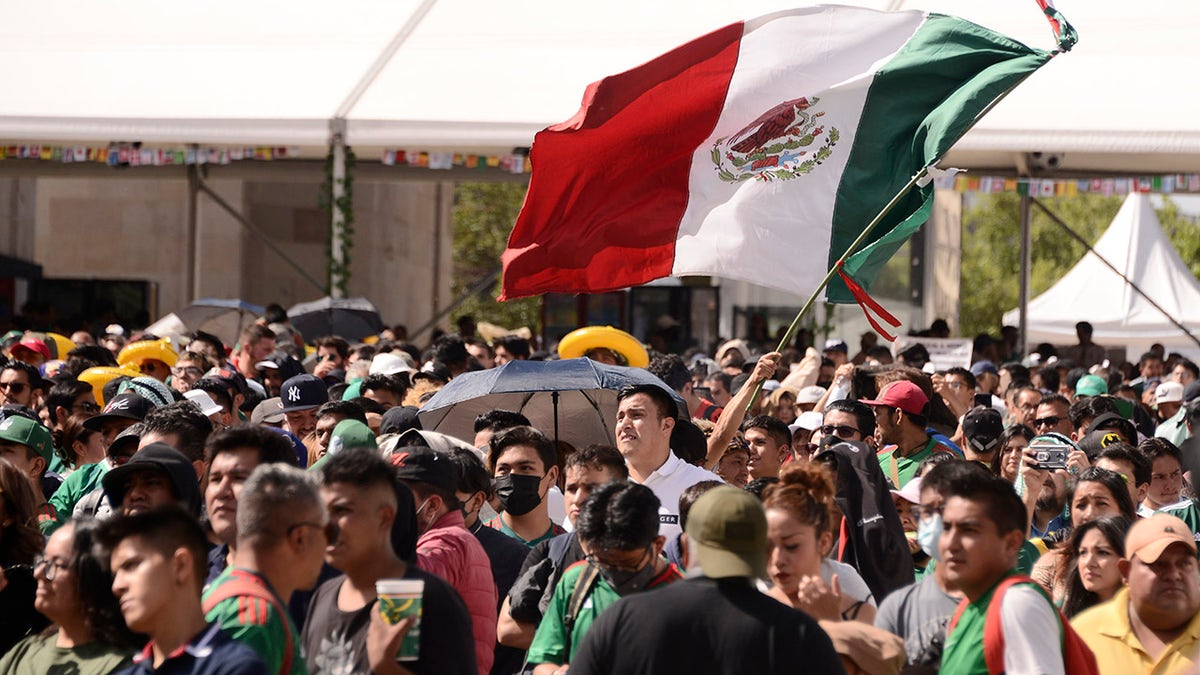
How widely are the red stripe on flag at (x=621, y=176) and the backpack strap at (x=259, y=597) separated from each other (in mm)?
4868

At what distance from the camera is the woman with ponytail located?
4.90 meters

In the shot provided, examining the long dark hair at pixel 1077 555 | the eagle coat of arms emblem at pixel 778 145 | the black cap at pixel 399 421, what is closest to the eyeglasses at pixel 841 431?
the eagle coat of arms emblem at pixel 778 145

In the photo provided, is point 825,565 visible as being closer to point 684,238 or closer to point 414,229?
point 684,238

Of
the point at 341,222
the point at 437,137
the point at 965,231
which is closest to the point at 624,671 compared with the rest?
the point at 437,137

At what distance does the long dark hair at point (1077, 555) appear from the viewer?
19.3 ft

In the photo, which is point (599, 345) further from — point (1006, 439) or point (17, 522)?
point (17, 522)

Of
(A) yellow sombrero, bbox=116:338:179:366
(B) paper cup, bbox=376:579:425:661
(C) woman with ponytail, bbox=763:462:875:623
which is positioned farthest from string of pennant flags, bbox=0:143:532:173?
(B) paper cup, bbox=376:579:425:661

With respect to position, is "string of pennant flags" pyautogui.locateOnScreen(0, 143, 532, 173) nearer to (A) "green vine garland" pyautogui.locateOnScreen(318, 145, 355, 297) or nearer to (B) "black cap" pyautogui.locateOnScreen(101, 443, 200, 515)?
(A) "green vine garland" pyautogui.locateOnScreen(318, 145, 355, 297)

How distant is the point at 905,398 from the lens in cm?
845

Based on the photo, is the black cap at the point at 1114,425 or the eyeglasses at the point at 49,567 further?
the black cap at the point at 1114,425

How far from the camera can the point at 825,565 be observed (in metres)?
5.36

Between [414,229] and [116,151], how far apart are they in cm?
1714

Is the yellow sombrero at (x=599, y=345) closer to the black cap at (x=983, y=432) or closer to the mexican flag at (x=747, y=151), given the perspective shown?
the mexican flag at (x=747, y=151)

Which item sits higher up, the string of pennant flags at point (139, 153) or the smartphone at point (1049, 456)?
the string of pennant flags at point (139, 153)
